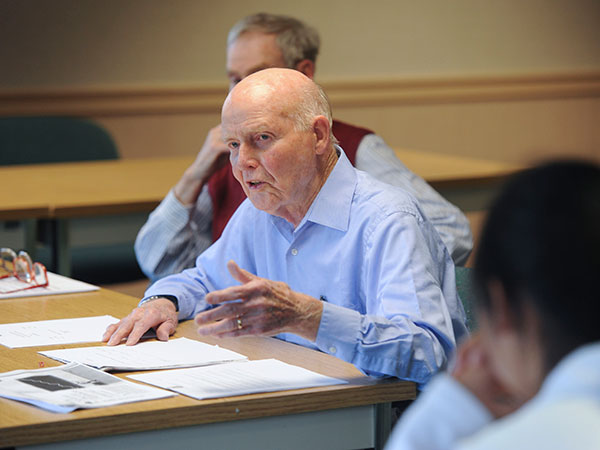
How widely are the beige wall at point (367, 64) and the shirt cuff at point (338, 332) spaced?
392 centimetres

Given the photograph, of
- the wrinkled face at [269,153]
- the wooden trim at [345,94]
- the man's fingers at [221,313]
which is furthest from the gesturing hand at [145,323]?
the wooden trim at [345,94]

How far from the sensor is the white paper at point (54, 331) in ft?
6.23

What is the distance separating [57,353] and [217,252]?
1.81 ft

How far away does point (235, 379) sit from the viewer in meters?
1.62

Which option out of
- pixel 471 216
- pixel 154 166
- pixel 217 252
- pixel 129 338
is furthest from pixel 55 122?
pixel 129 338

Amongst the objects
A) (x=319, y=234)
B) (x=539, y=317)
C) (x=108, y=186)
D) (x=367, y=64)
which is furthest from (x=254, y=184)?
(x=367, y=64)

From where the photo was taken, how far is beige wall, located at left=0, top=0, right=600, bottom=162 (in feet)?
17.3

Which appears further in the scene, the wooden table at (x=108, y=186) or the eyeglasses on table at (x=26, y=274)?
the wooden table at (x=108, y=186)

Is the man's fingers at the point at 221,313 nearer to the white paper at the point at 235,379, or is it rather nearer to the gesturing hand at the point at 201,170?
the white paper at the point at 235,379

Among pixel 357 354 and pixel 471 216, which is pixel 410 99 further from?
pixel 357 354

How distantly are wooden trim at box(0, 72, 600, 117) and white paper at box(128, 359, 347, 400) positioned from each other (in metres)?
3.82

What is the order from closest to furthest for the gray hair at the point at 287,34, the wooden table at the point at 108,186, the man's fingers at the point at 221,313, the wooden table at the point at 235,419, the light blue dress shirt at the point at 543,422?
1. the light blue dress shirt at the point at 543,422
2. the wooden table at the point at 235,419
3. the man's fingers at the point at 221,313
4. the gray hair at the point at 287,34
5. the wooden table at the point at 108,186

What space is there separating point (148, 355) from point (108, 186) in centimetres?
198

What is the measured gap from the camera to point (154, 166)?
4293mm
